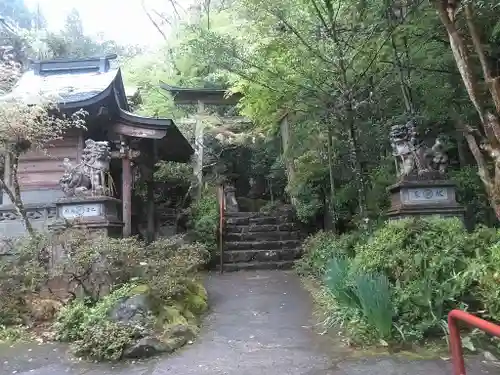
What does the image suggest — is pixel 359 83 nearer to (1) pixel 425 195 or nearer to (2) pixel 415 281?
(1) pixel 425 195

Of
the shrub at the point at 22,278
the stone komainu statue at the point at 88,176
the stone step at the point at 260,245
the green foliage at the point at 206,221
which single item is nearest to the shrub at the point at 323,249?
the stone step at the point at 260,245

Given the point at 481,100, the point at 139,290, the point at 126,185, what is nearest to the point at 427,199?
the point at 481,100

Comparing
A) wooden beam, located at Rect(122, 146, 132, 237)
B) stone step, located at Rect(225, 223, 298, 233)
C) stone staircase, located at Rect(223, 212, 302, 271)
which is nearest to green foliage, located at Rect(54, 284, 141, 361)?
wooden beam, located at Rect(122, 146, 132, 237)

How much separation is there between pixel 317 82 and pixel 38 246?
534 cm

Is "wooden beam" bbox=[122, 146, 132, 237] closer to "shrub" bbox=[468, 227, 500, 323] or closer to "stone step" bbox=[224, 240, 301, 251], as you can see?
"stone step" bbox=[224, 240, 301, 251]

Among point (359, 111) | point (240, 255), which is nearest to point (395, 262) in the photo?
point (359, 111)

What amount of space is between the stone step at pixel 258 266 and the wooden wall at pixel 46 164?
181 inches

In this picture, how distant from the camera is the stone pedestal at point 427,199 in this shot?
7.20 meters

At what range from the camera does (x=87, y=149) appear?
7.64 metres

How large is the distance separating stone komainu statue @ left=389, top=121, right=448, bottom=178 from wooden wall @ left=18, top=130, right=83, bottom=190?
6885 millimetres

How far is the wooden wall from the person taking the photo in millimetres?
9836

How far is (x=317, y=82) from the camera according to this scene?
7.88m

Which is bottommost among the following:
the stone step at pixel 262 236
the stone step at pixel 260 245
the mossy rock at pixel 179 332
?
the mossy rock at pixel 179 332

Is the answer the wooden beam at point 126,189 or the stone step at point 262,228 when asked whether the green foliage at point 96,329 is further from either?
the stone step at point 262,228
